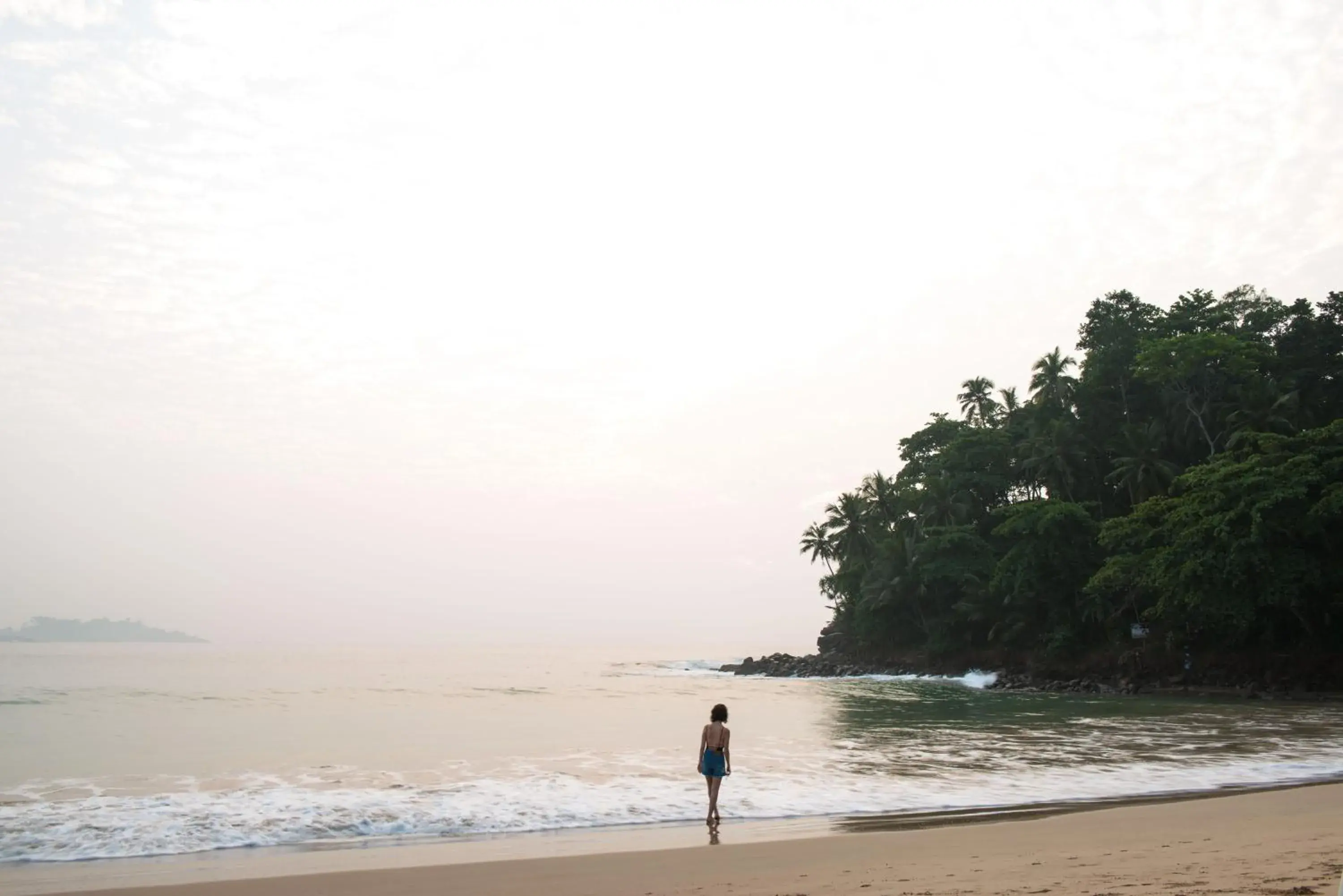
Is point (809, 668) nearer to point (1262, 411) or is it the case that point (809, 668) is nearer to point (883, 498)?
point (883, 498)

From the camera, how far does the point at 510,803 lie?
13086mm

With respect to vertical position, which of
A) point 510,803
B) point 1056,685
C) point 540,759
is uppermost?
point 510,803

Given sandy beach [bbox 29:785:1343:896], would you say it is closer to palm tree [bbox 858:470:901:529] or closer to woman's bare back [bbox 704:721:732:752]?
woman's bare back [bbox 704:721:732:752]

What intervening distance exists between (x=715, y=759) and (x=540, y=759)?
26.1 ft

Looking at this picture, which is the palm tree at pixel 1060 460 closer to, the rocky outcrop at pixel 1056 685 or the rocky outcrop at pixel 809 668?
the rocky outcrop at pixel 1056 685

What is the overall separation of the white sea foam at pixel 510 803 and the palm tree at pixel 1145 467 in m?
29.9

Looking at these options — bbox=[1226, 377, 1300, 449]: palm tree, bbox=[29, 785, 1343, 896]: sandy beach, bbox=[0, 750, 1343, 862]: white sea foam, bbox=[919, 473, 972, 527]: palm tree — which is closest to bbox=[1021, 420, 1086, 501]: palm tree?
bbox=[919, 473, 972, 527]: palm tree

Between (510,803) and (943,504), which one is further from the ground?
(943,504)

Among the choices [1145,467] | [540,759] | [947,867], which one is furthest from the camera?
[1145,467]

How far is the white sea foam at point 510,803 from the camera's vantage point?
1093cm

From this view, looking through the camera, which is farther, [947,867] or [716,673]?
[716,673]

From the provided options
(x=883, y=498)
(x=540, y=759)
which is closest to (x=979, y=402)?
(x=883, y=498)

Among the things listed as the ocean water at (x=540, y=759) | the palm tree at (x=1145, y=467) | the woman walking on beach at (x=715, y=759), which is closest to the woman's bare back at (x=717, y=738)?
the woman walking on beach at (x=715, y=759)

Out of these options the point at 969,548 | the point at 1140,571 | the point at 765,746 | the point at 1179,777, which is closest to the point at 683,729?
the point at 765,746
